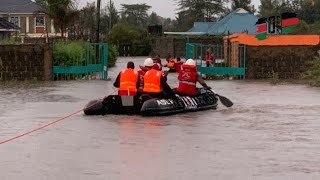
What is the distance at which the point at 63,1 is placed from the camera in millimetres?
45469

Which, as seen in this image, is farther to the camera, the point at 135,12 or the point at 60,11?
the point at 135,12

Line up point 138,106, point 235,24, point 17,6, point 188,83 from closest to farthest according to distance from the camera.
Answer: point 138,106 → point 188,83 → point 235,24 → point 17,6

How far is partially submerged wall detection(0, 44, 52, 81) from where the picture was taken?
3306cm

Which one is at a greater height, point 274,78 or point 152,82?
point 152,82

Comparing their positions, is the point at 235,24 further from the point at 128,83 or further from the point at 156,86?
the point at 128,83

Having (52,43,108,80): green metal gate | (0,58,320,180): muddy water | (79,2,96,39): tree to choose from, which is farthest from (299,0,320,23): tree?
(0,58,320,180): muddy water

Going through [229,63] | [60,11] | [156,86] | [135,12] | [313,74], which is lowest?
[313,74]

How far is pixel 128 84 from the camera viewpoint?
59.0 feet

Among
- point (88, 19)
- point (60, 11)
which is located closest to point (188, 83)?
point (60, 11)

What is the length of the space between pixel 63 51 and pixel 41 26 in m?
47.7

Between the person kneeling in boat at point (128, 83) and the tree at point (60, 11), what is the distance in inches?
1093

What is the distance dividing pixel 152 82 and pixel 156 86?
0.14 m

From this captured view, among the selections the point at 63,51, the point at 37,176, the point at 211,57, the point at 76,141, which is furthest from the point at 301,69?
the point at 37,176

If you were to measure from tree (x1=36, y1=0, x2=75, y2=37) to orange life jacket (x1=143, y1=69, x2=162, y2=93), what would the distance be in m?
28.0
